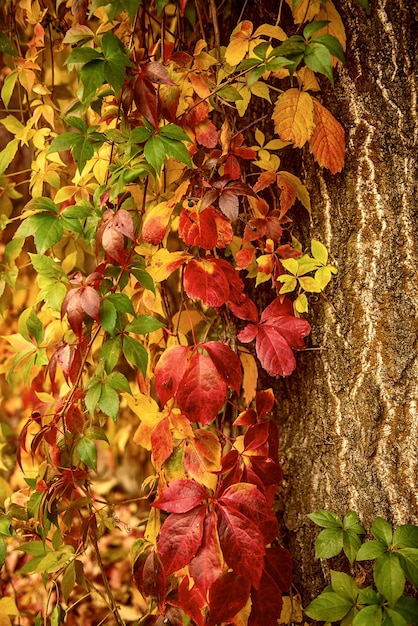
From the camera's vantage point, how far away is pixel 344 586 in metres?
1.02

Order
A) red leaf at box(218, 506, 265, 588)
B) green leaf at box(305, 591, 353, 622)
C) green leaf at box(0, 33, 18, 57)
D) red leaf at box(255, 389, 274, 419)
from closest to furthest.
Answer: red leaf at box(218, 506, 265, 588) < green leaf at box(305, 591, 353, 622) < red leaf at box(255, 389, 274, 419) < green leaf at box(0, 33, 18, 57)

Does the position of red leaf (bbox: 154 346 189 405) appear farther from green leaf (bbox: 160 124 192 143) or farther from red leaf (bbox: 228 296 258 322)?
green leaf (bbox: 160 124 192 143)

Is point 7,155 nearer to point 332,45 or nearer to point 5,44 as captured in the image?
point 5,44

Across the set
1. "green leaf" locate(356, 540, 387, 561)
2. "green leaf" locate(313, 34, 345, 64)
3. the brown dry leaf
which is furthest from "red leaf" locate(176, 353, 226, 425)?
the brown dry leaf

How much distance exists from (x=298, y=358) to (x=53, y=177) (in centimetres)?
71

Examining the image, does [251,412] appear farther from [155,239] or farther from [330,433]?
[155,239]

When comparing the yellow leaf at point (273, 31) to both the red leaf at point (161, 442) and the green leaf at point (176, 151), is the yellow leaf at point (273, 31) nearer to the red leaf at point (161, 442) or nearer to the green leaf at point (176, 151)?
the green leaf at point (176, 151)

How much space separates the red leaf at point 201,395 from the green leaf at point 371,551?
0.34m

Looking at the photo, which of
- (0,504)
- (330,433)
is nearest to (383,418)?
(330,433)

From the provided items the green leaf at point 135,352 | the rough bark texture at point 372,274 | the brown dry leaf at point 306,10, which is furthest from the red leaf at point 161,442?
the brown dry leaf at point 306,10

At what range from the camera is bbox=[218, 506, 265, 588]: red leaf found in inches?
35.1

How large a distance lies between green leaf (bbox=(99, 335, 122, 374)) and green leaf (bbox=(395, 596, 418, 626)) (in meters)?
0.65

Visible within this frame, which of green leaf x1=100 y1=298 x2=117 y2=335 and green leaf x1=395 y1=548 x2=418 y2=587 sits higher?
green leaf x1=100 y1=298 x2=117 y2=335

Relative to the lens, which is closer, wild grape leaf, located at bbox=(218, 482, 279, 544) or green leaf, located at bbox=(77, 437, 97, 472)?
wild grape leaf, located at bbox=(218, 482, 279, 544)
